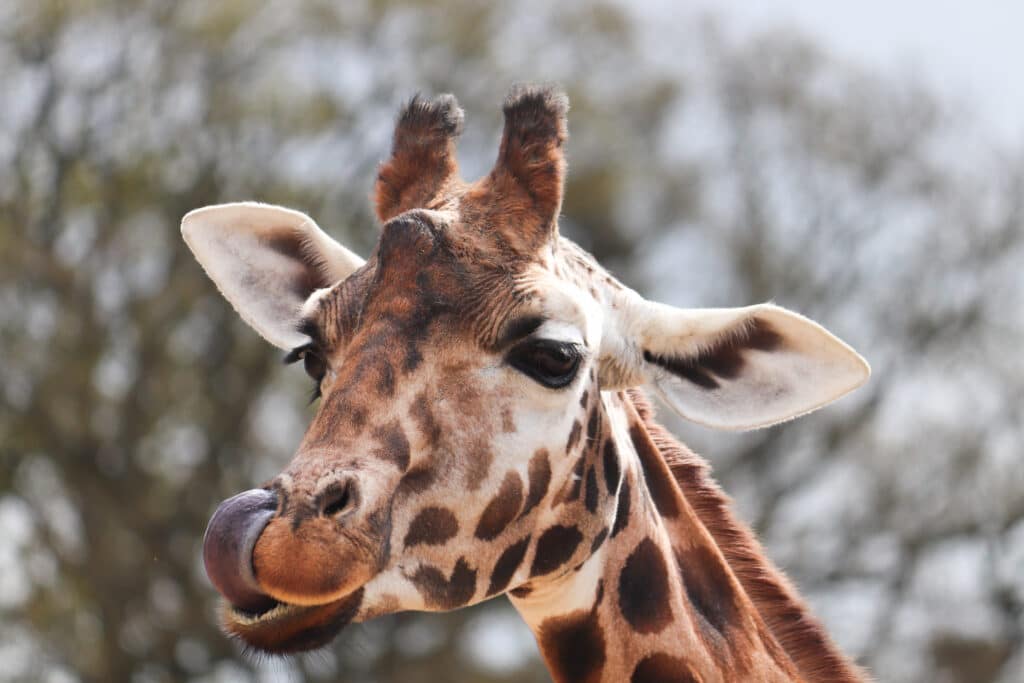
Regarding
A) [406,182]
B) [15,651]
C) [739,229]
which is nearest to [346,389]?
[406,182]

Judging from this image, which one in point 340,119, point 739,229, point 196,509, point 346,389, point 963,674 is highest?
point 346,389

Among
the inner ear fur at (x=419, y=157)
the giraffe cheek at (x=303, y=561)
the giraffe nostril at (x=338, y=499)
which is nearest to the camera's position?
the giraffe cheek at (x=303, y=561)

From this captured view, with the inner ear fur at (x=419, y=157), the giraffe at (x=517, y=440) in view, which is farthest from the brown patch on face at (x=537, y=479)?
the inner ear fur at (x=419, y=157)

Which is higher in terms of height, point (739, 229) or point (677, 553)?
point (677, 553)

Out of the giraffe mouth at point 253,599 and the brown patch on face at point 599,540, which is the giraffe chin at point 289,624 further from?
the brown patch on face at point 599,540

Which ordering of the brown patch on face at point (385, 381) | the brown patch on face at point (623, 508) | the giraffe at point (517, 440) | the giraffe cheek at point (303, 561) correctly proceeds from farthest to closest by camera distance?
the brown patch on face at point (623, 508)
the brown patch on face at point (385, 381)
the giraffe at point (517, 440)
the giraffe cheek at point (303, 561)

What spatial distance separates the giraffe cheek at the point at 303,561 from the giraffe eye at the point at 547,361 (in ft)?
3.38

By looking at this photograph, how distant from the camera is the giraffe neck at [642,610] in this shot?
17.8ft

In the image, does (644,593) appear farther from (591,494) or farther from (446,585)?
(446,585)

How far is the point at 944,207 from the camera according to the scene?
34969 mm

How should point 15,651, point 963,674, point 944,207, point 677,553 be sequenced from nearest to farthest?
point 677,553 → point 15,651 → point 963,674 → point 944,207

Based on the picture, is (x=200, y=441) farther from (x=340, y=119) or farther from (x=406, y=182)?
(x=406, y=182)

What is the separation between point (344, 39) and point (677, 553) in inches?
1101

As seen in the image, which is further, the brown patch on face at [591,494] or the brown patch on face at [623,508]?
the brown patch on face at [623,508]
